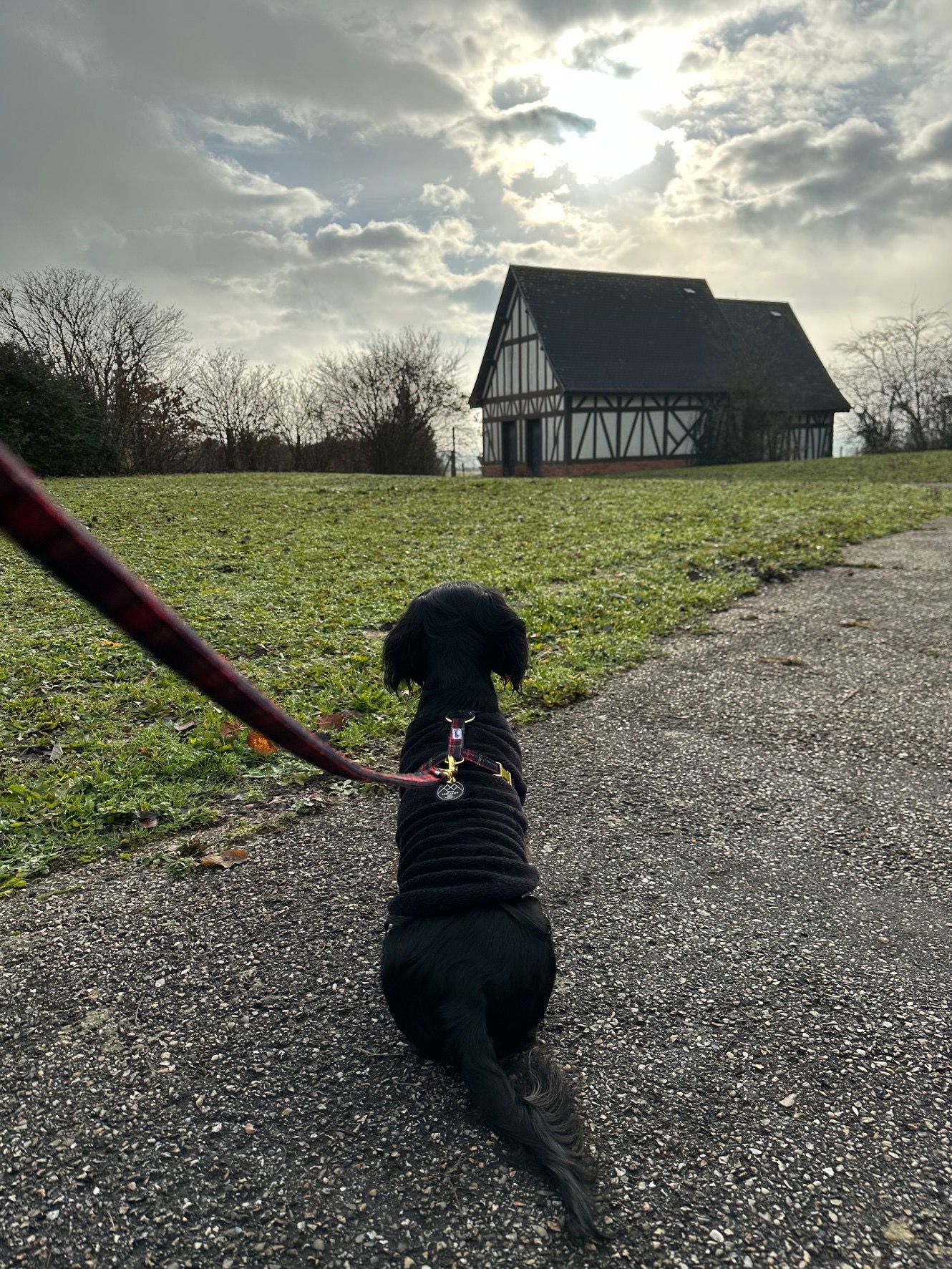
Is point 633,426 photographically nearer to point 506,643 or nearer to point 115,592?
point 506,643

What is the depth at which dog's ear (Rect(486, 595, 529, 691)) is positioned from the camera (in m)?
2.73

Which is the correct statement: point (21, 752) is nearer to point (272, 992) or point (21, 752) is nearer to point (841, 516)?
point (272, 992)

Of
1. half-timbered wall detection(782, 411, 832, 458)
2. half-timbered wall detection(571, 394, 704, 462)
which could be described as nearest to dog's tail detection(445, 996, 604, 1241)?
half-timbered wall detection(571, 394, 704, 462)

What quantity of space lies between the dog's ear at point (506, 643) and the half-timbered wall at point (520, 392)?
29.2 m

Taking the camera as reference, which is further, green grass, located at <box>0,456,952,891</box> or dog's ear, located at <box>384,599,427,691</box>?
green grass, located at <box>0,456,952,891</box>

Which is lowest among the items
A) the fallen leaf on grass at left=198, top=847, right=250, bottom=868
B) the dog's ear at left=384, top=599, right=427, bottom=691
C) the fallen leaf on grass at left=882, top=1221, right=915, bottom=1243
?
the fallen leaf on grass at left=882, top=1221, right=915, bottom=1243

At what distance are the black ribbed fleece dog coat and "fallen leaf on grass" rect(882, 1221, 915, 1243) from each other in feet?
3.31

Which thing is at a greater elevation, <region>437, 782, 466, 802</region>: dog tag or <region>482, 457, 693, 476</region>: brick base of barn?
<region>482, 457, 693, 476</region>: brick base of barn

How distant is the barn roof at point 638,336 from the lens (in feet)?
104

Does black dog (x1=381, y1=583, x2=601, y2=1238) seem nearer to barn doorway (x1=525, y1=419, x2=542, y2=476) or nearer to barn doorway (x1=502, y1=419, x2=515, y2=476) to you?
barn doorway (x1=525, y1=419, x2=542, y2=476)

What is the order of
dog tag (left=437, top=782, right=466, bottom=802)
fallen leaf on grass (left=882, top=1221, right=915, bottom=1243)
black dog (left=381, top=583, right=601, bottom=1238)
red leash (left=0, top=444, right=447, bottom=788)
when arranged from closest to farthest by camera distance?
red leash (left=0, top=444, right=447, bottom=788)
fallen leaf on grass (left=882, top=1221, right=915, bottom=1243)
black dog (left=381, top=583, right=601, bottom=1238)
dog tag (left=437, top=782, right=466, bottom=802)

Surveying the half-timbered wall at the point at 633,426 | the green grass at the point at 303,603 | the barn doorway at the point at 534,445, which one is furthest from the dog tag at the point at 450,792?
the barn doorway at the point at 534,445

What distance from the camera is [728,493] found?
52.4 ft

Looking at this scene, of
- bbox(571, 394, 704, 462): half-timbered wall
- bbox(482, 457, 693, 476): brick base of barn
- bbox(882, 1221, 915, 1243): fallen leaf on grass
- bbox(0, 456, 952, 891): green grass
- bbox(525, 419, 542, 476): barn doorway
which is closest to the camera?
bbox(882, 1221, 915, 1243): fallen leaf on grass
